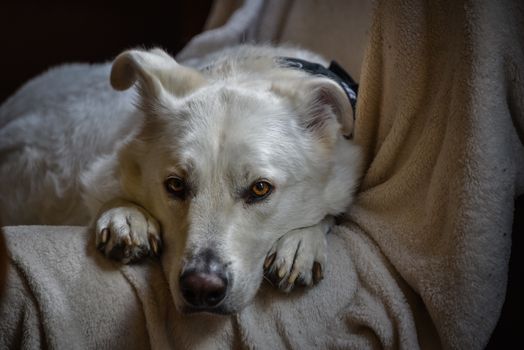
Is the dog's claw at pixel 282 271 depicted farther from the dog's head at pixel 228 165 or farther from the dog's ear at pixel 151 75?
the dog's ear at pixel 151 75

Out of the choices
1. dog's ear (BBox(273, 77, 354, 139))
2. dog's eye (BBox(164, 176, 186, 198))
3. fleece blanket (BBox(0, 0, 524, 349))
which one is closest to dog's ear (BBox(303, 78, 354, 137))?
dog's ear (BBox(273, 77, 354, 139))

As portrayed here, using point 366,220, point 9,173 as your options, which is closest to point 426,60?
point 366,220

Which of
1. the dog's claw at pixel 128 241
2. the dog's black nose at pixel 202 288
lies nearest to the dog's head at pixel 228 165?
the dog's black nose at pixel 202 288

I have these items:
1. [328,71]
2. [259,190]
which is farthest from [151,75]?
[328,71]

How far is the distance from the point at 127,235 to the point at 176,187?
191mm

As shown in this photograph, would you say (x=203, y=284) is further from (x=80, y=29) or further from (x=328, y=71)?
(x=80, y=29)

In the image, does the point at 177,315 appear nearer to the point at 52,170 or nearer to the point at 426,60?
the point at 426,60

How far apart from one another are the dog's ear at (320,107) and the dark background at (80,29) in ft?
5.04

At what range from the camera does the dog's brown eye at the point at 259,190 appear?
4.63 feet

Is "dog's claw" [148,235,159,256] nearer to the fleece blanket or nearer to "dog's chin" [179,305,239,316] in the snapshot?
the fleece blanket

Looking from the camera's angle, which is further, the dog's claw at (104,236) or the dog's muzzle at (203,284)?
the dog's claw at (104,236)

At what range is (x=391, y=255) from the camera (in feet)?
4.44

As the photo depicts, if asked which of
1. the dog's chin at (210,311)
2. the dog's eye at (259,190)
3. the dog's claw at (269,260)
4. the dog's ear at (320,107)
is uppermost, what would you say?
the dog's ear at (320,107)

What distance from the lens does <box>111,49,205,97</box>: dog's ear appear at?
1567mm
